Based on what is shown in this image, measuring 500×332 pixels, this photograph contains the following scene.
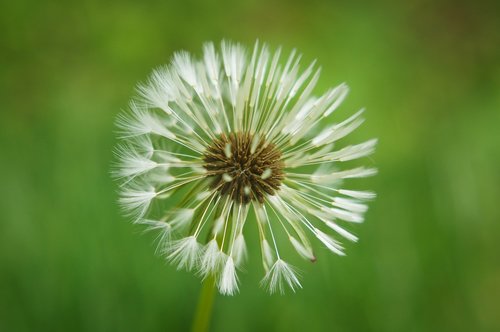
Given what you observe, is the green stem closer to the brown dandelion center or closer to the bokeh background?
the brown dandelion center

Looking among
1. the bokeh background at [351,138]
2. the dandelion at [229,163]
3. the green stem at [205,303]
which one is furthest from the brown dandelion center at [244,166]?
the bokeh background at [351,138]

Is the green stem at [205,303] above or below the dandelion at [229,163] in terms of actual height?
below

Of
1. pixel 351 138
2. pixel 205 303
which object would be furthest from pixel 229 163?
pixel 351 138

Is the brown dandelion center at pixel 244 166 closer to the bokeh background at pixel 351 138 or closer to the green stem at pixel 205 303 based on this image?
the green stem at pixel 205 303

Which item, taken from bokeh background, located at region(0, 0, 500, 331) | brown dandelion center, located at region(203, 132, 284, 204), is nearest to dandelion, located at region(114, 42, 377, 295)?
brown dandelion center, located at region(203, 132, 284, 204)

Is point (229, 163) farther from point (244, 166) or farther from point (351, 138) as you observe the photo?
point (351, 138)

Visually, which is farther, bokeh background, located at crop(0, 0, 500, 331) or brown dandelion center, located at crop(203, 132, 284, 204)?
bokeh background, located at crop(0, 0, 500, 331)

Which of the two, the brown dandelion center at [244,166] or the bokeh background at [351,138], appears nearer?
the brown dandelion center at [244,166]
